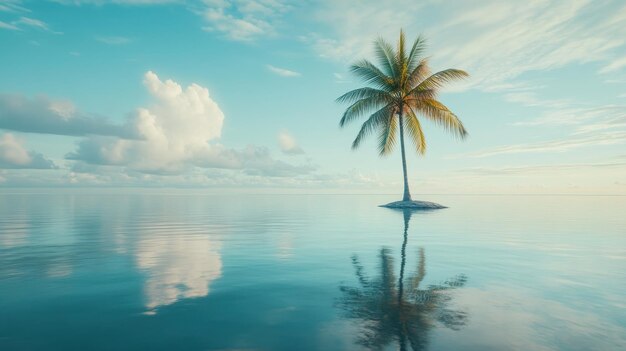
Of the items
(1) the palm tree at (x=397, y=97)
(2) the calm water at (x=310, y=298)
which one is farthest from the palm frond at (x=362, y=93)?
(2) the calm water at (x=310, y=298)

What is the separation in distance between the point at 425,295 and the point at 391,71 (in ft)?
104

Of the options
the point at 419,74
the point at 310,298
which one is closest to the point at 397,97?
the point at 419,74

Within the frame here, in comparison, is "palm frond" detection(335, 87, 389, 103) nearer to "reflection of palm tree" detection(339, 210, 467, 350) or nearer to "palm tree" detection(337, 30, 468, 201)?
"palm tree" detection(337, 30, 468, 201)

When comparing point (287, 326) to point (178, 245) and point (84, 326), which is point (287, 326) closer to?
point (84, 326)

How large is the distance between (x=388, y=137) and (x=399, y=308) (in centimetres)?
3010

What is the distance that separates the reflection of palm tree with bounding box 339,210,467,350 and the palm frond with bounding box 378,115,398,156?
86.5 ft

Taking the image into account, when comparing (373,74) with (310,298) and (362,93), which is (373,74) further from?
(310,298)

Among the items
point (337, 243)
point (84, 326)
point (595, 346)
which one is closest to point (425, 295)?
point (595, 346)

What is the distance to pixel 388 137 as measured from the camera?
34.2 metres

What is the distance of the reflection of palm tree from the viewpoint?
169 inches

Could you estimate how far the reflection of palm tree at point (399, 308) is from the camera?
429 centimetres

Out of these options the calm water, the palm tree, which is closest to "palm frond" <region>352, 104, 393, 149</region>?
the palm tree

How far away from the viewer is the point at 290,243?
12.9 metres

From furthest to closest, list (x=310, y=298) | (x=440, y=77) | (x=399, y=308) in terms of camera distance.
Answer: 1. (x=440, y=77)
2. (x=310, y=298)
3. (x=399, y=308)
